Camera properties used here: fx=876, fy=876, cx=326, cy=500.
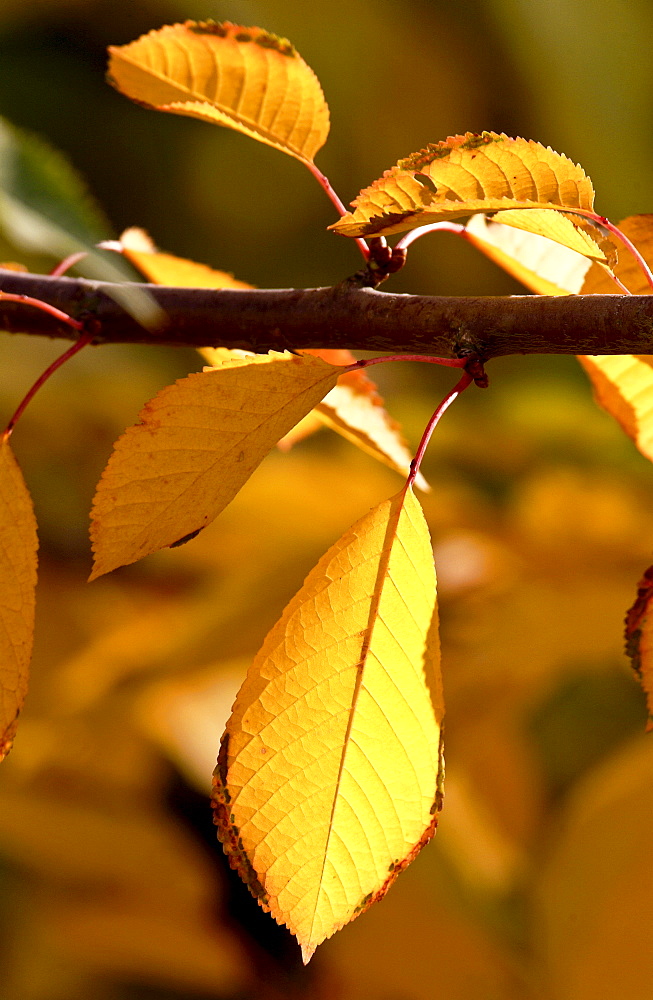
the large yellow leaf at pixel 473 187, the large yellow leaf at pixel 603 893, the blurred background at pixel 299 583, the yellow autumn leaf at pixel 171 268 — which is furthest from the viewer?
the blurred background at pixel 299 583

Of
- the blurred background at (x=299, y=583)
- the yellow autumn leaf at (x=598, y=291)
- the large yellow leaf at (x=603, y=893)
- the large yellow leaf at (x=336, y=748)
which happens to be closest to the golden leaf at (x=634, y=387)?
the yellow autumn leaf at (x=598, y=291)

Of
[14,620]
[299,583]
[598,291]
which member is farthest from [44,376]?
[299,583]

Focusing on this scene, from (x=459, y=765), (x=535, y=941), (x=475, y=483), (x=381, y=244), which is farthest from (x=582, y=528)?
(x=381, y=244)

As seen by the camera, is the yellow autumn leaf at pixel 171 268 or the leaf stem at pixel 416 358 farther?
the yellow autumn leaf at pixel 171 268

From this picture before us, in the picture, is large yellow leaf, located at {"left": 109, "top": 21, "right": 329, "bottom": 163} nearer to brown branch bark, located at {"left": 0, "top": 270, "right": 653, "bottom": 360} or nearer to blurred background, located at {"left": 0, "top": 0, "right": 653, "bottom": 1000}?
brown branch bark, located at {"left": 0, "top": 270, "right": 653, "bottom": 360}

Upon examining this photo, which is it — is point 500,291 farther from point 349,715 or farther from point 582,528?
point 349,715

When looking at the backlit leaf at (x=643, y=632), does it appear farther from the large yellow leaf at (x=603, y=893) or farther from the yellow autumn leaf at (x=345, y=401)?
the large yellow leaf at (x=603, y=893)
